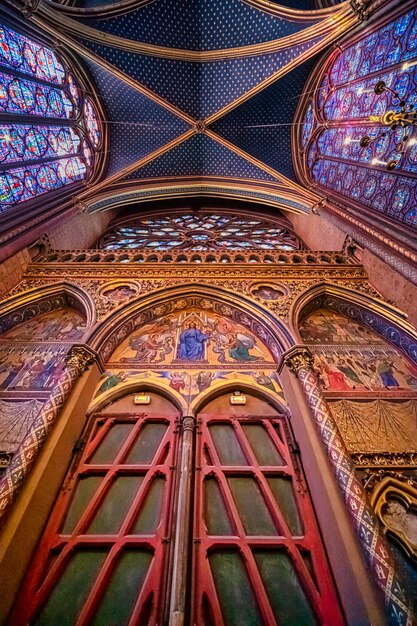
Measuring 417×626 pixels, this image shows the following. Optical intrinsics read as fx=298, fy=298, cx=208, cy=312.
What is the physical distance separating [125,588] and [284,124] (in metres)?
13.1

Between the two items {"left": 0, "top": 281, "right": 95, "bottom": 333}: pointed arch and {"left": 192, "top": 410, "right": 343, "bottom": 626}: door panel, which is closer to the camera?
{"left": 192, "top": 410, "right": 343, "bottom": 626}: door panel

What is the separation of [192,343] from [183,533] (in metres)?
3.14

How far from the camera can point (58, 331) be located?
5855mm

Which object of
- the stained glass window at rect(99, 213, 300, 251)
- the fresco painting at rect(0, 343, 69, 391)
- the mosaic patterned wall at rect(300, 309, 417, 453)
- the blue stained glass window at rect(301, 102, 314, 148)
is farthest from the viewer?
the blue stained glass window at rect(301, 102, 314, 148)

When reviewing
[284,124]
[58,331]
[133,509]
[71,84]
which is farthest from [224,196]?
[133,509]

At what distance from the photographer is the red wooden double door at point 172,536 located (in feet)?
8.39

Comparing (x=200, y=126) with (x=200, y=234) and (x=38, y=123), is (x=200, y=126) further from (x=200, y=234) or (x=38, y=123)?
(x=38, y=123)

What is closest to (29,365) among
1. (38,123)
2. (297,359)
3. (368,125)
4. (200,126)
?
(297,359)

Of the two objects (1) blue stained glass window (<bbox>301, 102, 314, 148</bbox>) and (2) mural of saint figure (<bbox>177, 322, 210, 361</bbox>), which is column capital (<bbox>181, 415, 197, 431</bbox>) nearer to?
(2) mural of saint figure (<bbox>177, 322, 210, 361</bbox>)

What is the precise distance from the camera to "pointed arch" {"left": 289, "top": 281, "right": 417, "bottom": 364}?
5.16m

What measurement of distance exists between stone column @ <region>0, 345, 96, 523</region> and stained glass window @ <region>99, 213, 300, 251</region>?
5.79 m

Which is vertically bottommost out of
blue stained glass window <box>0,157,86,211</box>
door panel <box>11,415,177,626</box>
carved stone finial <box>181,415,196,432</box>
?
door panel <box>11,415,177,626</box>

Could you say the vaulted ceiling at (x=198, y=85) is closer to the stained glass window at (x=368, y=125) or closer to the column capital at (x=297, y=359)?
the stained glass window at (x=368, y=125)

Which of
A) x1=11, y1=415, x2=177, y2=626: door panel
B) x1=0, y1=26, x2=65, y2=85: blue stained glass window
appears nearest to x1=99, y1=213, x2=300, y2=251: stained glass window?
x1=0, y1=26, x2=65, y2=85: blue stained glass window
